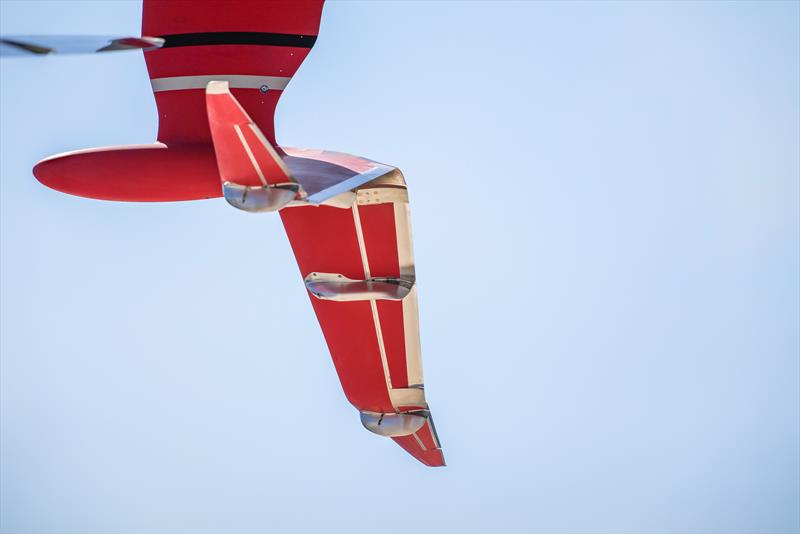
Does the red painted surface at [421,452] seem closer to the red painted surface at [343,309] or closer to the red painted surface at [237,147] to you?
the red painted surface at [343,309]

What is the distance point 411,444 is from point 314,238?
1.69 metres

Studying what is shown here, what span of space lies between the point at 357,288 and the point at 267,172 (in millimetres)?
1706

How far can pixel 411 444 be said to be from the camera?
625 centimetres

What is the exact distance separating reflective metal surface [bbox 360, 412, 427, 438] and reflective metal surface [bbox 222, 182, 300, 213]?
8.32 feet

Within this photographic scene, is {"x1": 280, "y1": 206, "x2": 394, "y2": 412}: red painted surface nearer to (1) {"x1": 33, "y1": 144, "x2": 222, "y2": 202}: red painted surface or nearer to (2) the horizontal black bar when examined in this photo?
(1) {"x1": 33, "y1": 144, "x2": 222, "y2": 202}: red painted surface

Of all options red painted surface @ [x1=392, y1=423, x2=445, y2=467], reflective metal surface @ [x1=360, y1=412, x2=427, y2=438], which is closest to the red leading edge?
reflective metal surface @ [x1=360, y1=412, x2=427, y2=438]

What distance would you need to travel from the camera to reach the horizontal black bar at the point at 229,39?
440 centimetres

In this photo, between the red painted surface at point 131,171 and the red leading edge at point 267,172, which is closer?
the red leading edge at point 267,172

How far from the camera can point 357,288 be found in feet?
16.9

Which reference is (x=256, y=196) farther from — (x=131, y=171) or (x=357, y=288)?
(x=357, y=288)

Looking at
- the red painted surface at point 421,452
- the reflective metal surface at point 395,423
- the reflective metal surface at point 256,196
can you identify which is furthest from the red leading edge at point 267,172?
the red painted surface at point 421,452

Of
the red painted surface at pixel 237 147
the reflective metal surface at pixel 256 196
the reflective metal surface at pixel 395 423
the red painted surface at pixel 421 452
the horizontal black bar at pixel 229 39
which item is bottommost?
the red painted surface at pixel 421 452

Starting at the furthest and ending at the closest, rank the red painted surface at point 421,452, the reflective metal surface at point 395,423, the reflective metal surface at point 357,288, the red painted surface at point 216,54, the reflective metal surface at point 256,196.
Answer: the red painted surface at point 421,452
the reflective metal surface at point 395,423
the reflective metal surface at point 357,288
the red painted surface at point 216,54
the reflective metal surface at point 256,196

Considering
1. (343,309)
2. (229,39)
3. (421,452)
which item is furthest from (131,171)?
(421,452)
